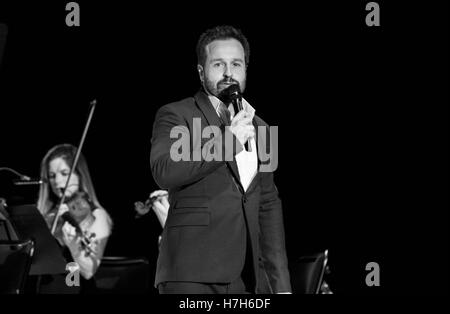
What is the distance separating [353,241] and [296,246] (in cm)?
33

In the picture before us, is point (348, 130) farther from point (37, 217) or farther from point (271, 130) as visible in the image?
point (271, 130)

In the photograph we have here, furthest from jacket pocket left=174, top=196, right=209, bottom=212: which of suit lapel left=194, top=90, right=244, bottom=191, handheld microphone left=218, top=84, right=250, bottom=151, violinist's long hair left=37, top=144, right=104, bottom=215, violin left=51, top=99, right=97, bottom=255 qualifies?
violinist's long hair left=37, top=144, right=104, bottom=215

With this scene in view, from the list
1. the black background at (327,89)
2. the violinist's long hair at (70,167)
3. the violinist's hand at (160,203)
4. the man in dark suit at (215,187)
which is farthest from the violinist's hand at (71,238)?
the man in dark suit at (215,187)

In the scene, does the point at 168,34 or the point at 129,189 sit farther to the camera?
the point at 129,189

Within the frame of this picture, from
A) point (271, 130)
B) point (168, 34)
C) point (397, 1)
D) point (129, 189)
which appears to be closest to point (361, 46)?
point (397, 1)

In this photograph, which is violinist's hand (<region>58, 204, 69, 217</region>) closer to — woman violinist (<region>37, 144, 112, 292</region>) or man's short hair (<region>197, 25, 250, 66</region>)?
woman violinist (<region>37, 144, 112, 292</region>)

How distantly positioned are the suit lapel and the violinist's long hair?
86.9 inches

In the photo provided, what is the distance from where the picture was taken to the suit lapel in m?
2.11

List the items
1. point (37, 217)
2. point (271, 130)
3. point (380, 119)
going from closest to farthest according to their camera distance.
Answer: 1. point (271, 130)
2. point (37, 217)
3. point (380, 119)

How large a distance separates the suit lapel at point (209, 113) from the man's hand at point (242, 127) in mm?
142

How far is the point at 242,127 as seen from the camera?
1.98m

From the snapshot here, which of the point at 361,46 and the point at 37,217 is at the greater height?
the point at 361,46

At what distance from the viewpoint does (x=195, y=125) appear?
2.13 meters

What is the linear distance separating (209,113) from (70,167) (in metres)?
2.27
